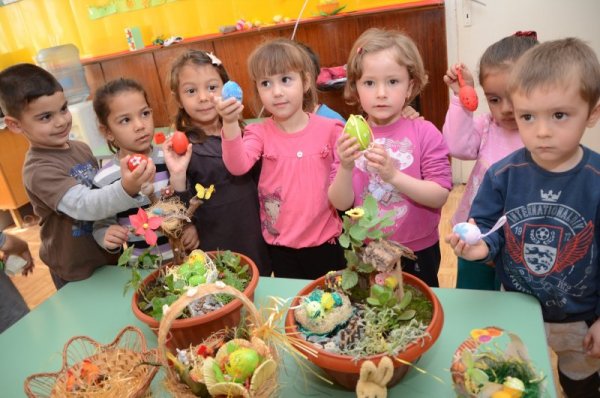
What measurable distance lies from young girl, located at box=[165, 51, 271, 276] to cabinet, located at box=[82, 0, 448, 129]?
35.1 inches

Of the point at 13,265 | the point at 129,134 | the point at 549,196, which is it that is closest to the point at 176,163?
the point at 129,134

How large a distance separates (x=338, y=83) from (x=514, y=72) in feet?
6.40

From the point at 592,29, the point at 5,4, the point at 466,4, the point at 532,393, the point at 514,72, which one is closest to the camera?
the point at 532,393

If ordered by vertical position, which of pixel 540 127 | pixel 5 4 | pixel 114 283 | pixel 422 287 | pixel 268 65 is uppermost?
pixel 5 4

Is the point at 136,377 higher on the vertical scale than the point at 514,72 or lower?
lower

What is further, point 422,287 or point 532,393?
point 422,287

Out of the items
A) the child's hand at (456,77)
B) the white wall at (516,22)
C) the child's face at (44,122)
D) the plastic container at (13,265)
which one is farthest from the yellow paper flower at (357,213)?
the white wall at (516,22)

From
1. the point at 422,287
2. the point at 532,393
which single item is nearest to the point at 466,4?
the point at 422,287

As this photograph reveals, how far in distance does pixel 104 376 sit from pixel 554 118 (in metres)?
1.05

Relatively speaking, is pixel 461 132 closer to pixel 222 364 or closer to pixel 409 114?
pixel 409 114

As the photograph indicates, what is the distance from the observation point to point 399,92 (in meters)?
1.28

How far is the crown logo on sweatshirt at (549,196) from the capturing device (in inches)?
37.4

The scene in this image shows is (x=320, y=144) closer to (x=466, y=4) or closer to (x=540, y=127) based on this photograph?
(x=540, y=127)

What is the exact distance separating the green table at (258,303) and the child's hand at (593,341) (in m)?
0.17
